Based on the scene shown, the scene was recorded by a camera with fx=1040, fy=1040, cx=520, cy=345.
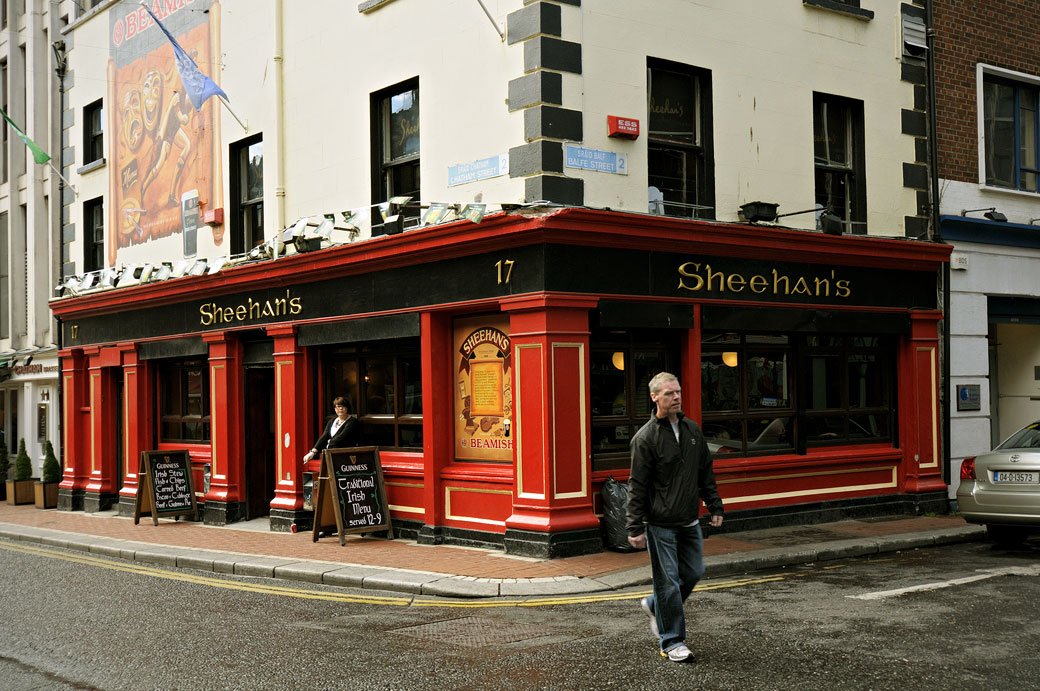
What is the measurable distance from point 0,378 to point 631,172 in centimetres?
1813

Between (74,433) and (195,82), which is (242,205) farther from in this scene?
(74,433)

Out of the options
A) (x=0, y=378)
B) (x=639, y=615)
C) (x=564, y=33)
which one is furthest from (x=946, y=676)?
(x=0, y=378)

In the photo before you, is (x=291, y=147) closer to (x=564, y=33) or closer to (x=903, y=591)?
(x=564, y=33)

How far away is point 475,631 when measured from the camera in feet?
26.2

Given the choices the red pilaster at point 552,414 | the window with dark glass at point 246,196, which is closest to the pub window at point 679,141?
the red pilaster at point 552,414

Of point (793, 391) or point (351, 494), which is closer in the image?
point (351, 494)

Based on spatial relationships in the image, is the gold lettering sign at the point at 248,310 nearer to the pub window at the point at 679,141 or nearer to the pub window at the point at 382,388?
the pub window at the point at 382,388

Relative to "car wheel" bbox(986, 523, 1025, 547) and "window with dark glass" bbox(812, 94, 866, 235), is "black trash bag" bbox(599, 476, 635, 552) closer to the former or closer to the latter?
"car wheel" bbox(986, 523, 1025, 547)

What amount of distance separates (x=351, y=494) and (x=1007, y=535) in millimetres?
7777

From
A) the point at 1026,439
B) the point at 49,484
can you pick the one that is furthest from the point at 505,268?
the point at 49,484

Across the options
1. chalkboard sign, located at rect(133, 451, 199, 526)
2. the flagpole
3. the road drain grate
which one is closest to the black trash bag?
the road drain grate

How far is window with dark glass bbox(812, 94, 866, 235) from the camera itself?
14.0 metres

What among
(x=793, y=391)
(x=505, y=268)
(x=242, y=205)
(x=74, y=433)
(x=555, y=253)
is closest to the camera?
(x=555, y=253)

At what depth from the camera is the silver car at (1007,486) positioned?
10.8 meters
